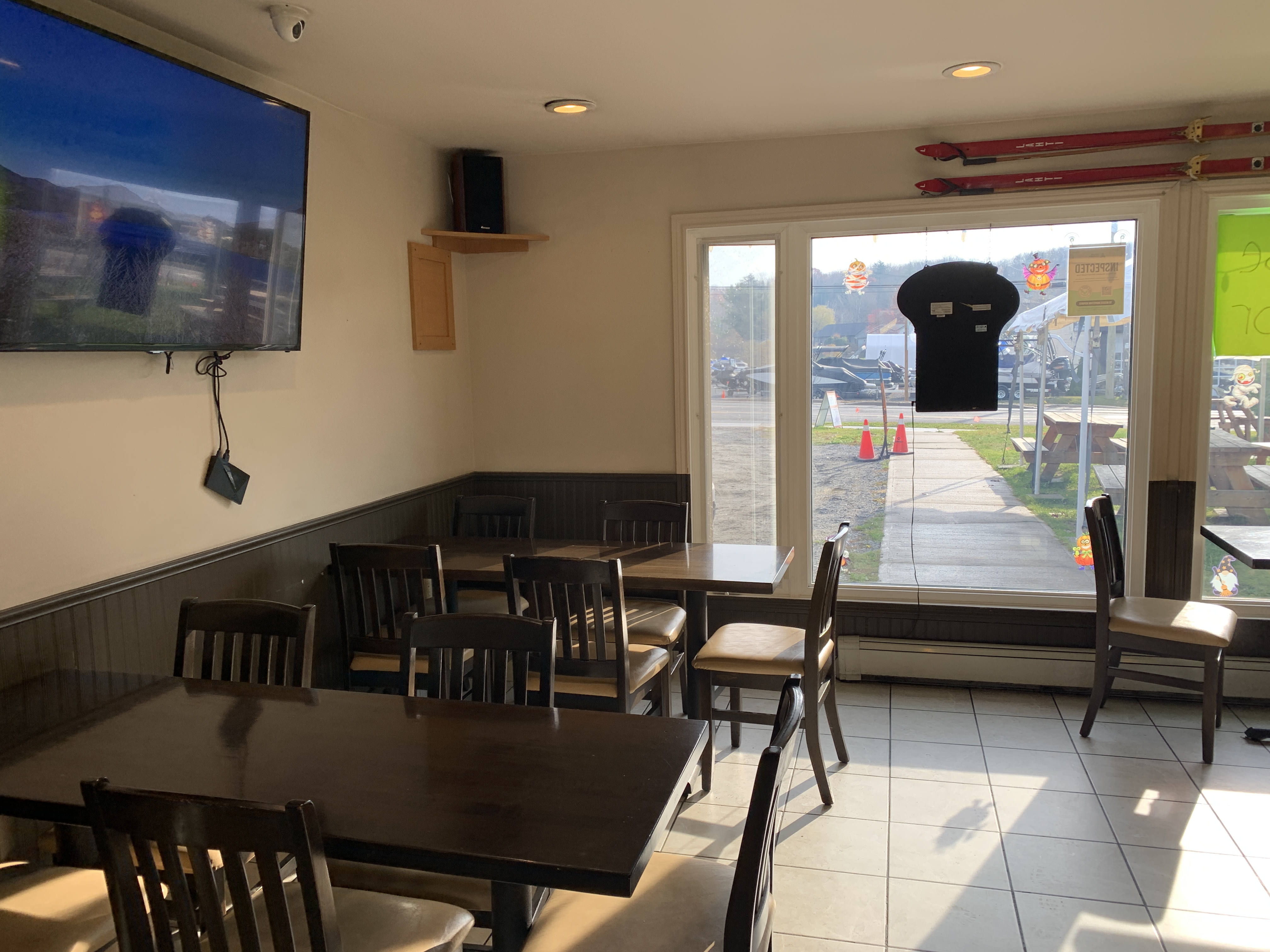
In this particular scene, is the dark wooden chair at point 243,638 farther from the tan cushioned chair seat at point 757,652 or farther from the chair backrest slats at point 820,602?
the chair backrest slats at point 820,602

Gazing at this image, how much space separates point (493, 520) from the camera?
4344 millimetres

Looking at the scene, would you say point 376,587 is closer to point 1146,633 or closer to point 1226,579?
point 1146,633

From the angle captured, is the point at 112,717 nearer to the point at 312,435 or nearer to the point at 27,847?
the point at 27,847

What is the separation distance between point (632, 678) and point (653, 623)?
18.8 inches

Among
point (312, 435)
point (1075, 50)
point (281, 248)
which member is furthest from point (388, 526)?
point (1075, 50)

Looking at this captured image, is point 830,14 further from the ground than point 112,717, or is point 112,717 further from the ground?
point 830,14

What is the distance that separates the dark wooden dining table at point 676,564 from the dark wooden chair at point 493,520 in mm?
244

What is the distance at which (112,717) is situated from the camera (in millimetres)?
2096

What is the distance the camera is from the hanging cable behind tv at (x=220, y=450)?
2945 millimetres

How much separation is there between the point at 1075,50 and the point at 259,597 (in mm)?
3348

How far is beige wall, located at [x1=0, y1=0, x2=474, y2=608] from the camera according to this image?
2.40 meters

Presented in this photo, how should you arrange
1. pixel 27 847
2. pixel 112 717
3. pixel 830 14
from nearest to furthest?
1. pixel 112 717
2. pixel 27 847
3. pixel 830 14

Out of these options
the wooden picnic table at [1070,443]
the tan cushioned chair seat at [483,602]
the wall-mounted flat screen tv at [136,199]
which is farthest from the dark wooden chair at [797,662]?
the wall-mounted flat screen tv at [136,199]

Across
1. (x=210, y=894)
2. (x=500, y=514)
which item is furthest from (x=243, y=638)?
(x=500, y=514)
